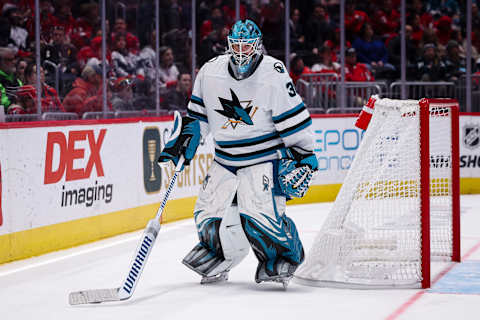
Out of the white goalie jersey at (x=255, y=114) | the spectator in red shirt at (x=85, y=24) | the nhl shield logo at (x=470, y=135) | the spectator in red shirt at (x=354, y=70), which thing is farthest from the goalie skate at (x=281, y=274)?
the spectator in red shirt at (x=354, y=70)

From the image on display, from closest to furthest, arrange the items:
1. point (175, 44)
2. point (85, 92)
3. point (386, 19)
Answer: point (85, 92) < point (175, 44) < point (386, 19)

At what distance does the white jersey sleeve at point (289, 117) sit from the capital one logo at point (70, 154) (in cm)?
235

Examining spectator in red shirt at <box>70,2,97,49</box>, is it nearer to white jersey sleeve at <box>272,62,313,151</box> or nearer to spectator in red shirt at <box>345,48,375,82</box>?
spectator in red shirt at <box>345,48,375,82</box>

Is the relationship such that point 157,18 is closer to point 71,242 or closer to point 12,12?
point 12,12

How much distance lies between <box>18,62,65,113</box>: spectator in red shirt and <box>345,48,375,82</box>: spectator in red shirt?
5.27 metres

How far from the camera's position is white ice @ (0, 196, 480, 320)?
382 cm

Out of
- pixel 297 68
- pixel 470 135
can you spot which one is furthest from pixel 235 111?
pixel 297 68

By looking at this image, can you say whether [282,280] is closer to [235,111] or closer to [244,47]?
[235,111]

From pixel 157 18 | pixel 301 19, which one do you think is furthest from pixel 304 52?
pixel 157 18

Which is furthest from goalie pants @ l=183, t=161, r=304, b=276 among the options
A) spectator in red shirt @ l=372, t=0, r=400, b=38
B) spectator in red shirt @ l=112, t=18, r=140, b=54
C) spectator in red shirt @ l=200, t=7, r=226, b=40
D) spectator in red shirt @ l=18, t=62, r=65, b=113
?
spectator in red shirt @ l=372, t=0, r=400, b=38

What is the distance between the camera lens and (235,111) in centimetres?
440

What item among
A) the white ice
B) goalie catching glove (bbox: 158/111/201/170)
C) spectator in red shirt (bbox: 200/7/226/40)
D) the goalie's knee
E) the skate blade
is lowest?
the white ice

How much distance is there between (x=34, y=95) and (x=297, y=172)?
4161mm

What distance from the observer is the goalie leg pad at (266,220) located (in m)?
4.34
